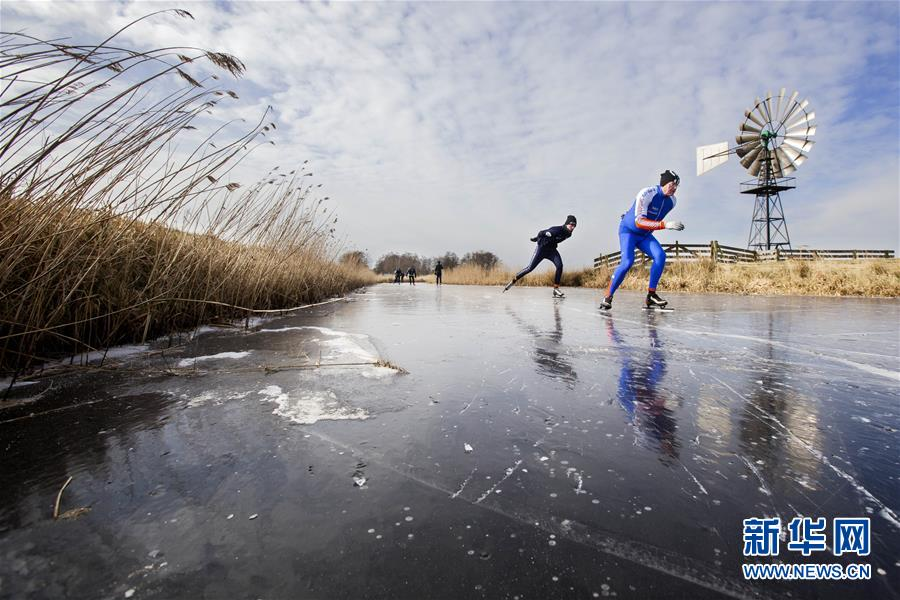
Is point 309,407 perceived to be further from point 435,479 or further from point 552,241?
point 552,241

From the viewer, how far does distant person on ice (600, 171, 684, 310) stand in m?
6.01

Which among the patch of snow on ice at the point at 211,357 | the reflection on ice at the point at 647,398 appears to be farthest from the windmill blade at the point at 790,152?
the patch of snow on ice at the point at 211,357

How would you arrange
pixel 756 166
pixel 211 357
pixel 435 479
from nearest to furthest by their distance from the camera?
1. pixel 435 479
2. pixel 211 357
3. pixel 756 166

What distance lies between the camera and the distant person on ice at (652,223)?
6008 millimetres

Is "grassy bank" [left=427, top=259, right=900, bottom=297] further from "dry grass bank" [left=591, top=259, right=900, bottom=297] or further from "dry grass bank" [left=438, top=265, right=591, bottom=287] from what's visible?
"dry grass bank" [left=438, top=265, right=591, bottom=287]

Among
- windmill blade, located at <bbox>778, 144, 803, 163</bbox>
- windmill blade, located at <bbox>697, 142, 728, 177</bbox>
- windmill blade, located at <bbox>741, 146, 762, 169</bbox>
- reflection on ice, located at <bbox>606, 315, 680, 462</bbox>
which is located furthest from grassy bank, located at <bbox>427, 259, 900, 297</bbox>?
windmill blade, located at <bbox>741, 146, 762, 169</bbox>

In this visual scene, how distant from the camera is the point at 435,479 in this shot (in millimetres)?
1027

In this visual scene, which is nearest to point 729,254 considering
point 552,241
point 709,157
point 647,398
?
point 709,157

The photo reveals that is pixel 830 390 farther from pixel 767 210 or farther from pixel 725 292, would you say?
pixel 767 210

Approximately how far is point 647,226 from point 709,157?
17552 millimetres

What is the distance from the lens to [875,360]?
2.46 meters

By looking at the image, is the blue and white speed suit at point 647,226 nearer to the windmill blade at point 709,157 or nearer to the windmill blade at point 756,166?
the windmill blade at point 709,157

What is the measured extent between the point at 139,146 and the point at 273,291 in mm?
3454

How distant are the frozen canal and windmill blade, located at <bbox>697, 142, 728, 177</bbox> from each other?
21.3m
